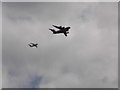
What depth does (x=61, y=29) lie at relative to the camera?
19512 cm

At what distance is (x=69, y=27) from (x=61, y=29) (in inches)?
231

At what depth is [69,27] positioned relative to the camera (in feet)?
649

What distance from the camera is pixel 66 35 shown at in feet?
644

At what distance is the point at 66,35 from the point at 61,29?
16.1ft

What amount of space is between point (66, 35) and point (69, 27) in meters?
5.61
